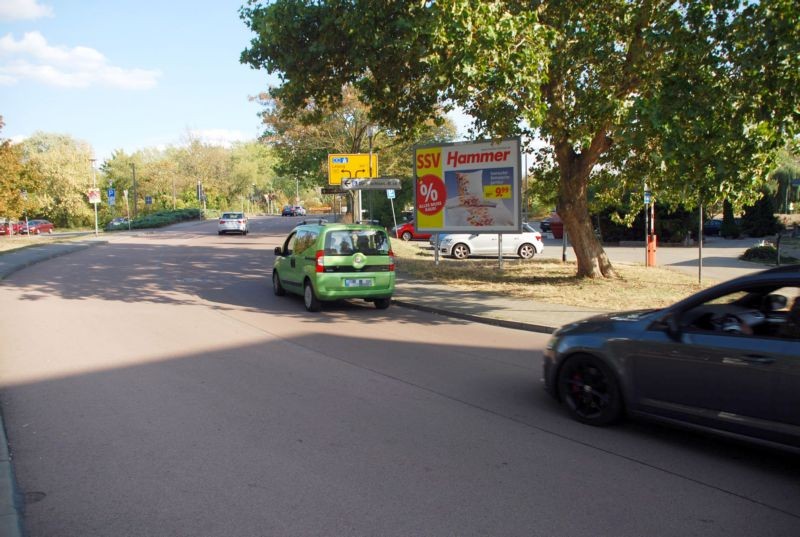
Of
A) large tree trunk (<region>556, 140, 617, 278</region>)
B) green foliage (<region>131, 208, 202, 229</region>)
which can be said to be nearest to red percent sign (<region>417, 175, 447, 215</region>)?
large tree trunk (<region>556, 140, 617, 278</region>)

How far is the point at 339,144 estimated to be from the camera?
3994cm

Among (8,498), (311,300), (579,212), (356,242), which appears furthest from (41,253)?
(8,498)

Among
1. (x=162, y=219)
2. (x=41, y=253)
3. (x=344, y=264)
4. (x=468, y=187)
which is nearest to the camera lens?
(x=344, y=264)

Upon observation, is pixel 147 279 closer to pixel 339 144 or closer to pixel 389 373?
pixel 389 373

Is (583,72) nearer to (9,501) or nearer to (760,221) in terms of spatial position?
(9,501)

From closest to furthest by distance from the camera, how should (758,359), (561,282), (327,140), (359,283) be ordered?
(758,359), (359,283), (561,282), (327,140)

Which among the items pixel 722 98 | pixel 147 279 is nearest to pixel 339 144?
pixel 147 279

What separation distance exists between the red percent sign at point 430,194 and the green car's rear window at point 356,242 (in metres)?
6.47

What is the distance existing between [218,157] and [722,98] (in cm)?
9488

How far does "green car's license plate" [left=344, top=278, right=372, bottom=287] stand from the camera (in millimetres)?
12375

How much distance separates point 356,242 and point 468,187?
22.5 ft

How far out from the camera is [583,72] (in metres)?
13.1

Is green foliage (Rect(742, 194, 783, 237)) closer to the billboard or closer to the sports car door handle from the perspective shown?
the billboard

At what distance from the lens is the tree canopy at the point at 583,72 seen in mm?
9289
